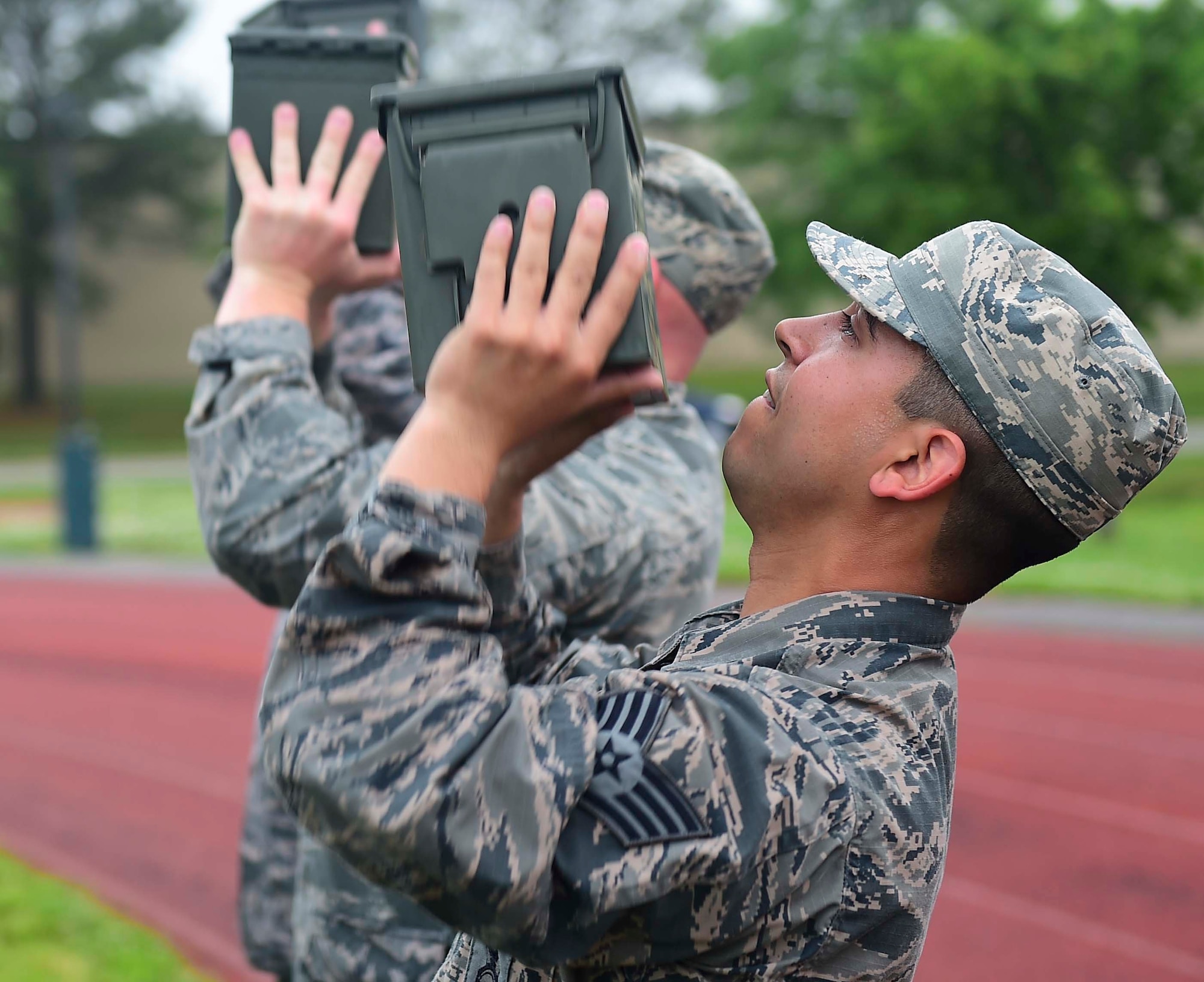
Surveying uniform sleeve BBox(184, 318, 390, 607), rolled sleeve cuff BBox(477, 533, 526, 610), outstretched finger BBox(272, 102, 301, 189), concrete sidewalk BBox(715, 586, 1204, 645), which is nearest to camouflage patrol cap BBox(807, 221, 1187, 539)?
rolled sleeve cuff BBox(477, 533, 526, 610)

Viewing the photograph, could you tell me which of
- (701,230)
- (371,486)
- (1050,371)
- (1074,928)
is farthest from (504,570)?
(1074,928)

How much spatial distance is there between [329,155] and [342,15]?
73 centimetres

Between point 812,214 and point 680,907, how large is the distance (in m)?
23.7

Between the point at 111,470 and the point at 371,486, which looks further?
the point at 111,470

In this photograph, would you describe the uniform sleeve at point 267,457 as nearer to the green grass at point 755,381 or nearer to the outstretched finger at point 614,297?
the outstretched finger at point 614,297

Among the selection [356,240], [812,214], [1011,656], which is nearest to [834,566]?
[356,240]

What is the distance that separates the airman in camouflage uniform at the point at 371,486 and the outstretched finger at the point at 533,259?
61 cm

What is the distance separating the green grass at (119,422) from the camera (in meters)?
29.3

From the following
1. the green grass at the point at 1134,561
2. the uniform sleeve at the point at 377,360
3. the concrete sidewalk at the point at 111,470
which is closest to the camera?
the uniform sleeve at the point at 377,360

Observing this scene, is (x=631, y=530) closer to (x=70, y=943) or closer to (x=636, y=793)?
(x=636, y=793)

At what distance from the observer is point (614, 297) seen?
1.31 metres

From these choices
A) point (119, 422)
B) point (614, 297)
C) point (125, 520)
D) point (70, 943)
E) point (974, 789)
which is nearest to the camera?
point (614, 297)

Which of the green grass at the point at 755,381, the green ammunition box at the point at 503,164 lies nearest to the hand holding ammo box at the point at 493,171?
the green ammunition box at the point at 503,164

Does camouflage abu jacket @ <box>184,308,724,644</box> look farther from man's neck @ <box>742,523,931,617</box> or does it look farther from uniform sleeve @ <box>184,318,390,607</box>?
man's neck @ <box>742,523,931,617</box>
